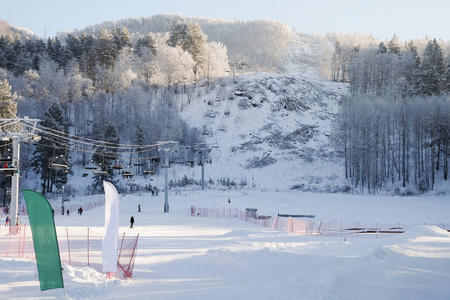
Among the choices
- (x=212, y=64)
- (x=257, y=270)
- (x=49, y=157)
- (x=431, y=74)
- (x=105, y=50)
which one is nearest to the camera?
(x=257, y=270)

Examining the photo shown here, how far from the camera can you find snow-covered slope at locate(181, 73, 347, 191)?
6906cm

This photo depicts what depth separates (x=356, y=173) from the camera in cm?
6353

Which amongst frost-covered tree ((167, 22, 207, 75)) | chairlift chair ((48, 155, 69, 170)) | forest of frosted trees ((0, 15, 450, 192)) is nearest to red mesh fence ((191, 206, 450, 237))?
chairlift chair ((48, 155, 69, 170))

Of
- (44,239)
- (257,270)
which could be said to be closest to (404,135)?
(257,270)

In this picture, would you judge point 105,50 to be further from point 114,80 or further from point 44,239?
point 44,239

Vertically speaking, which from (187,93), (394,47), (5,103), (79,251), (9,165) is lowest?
(79,251)

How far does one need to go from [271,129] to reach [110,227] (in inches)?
2912

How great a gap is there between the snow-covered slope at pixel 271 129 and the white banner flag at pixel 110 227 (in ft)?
166

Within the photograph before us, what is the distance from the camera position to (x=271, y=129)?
85875mm

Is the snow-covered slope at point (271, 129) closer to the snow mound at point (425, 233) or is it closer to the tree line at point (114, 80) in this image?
the tree line at point (114, 80)

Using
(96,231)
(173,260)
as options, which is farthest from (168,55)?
(173,260)

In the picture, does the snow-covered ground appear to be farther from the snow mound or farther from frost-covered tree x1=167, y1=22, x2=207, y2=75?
frost-covered tree x1=167, y1=22, x2=207, y2=75

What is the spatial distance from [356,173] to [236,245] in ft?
150

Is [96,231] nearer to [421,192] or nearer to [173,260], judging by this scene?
[173,260]
